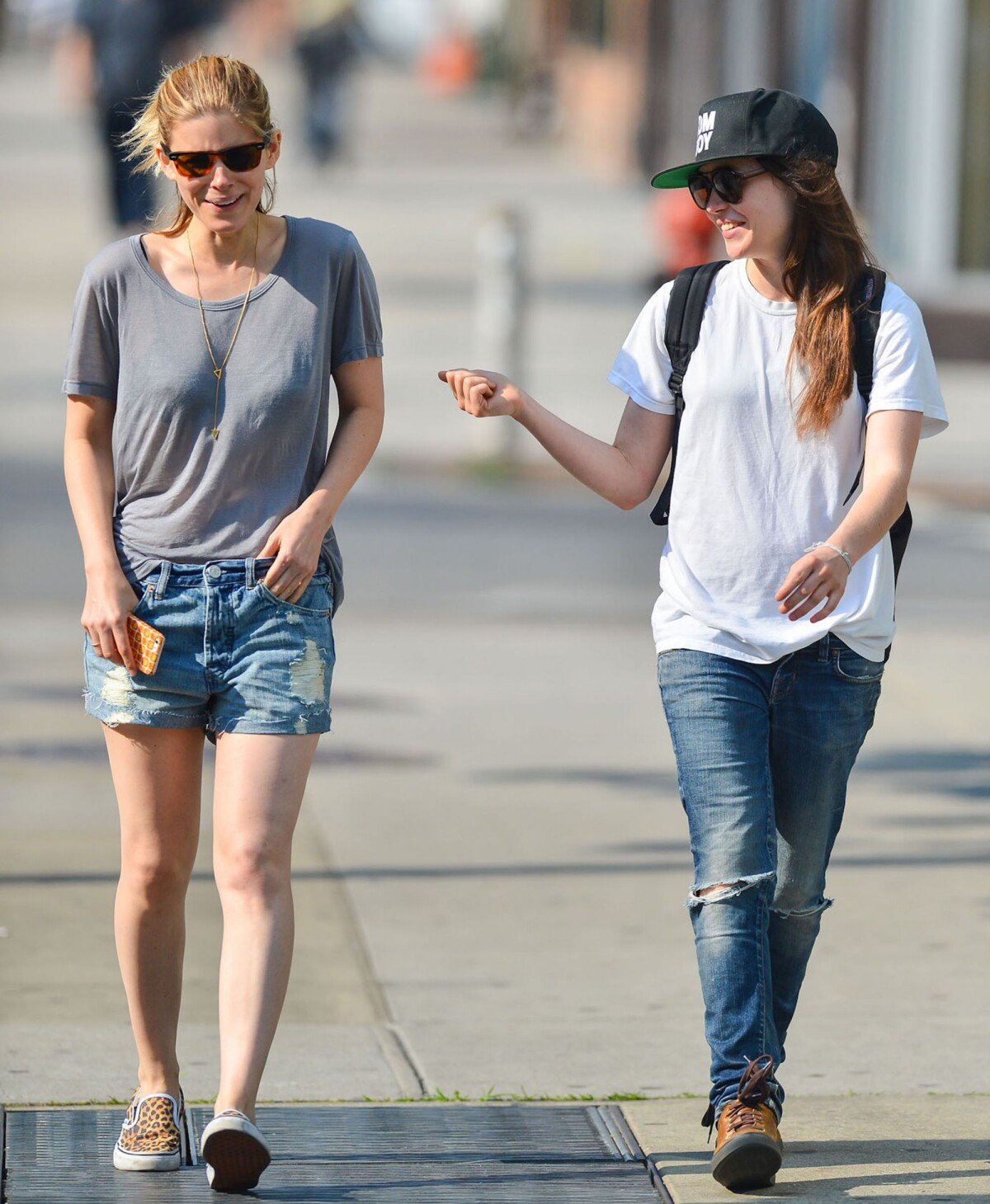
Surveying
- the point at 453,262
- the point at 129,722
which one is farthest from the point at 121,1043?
the point at 453,262

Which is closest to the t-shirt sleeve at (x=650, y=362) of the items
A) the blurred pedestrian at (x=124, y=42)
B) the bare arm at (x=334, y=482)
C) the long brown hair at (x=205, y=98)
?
the bare arm at (x=334, y=482)

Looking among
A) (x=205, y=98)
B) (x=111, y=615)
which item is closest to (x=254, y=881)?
(x=111, y=615)

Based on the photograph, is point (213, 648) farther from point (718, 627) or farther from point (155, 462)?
point (718, 627)

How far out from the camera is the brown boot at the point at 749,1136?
3945mm

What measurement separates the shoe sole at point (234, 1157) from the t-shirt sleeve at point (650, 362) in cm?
143

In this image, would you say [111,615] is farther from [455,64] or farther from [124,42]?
[455,64]

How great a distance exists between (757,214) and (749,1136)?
1561 mm

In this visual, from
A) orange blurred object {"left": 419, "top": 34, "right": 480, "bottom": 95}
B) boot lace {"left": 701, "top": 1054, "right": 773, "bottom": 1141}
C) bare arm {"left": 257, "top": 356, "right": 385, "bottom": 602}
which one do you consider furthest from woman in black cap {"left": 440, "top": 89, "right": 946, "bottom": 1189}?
orange blurred object {"left": 419, "top": 34, "right": 480, "bottom": 95}

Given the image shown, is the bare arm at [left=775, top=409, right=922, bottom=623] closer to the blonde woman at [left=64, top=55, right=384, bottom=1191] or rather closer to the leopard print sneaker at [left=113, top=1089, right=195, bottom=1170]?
the blonde woman at [left=64, top=55, right=384, bottom=1191]

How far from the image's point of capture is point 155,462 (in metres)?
3.98

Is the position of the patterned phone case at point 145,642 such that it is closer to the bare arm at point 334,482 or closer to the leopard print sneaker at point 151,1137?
the bare arm at point 334,482

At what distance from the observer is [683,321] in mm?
4066

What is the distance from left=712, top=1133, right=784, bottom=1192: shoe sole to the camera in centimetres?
394

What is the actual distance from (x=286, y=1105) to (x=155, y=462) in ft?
4.47
